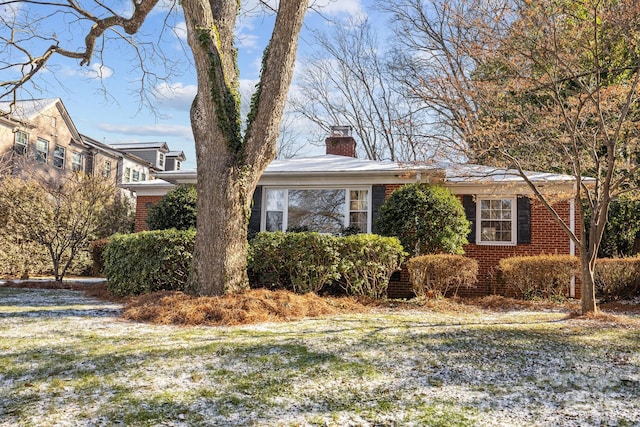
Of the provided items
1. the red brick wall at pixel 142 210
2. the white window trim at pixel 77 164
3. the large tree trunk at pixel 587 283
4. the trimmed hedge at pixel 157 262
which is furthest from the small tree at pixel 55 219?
→ the white window trim at pixel 77 164

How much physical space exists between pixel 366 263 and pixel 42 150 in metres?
23.2

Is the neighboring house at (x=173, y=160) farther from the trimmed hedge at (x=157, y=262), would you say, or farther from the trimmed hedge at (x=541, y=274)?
the trimmed hedge at (x=541, y=274)

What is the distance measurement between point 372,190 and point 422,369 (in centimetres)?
809

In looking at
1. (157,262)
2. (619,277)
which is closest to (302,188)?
(157,262)

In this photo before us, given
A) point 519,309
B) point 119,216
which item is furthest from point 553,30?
point 119,216

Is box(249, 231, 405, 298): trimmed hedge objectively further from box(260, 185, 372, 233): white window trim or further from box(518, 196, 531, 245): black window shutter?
box(518, 196, 531, 245): black window shutter

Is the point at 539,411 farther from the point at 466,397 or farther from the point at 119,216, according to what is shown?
the point at 119,216

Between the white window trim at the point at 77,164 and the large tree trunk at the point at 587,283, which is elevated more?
the white window trim at the point at 77,164

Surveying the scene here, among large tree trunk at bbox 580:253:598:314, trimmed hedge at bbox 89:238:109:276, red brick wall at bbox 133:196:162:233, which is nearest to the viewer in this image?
large tree trunk at bbox 580:253:598:314

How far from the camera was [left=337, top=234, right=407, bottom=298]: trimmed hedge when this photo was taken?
8828 mm

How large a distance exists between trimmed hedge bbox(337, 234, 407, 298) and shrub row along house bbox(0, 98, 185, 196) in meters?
14.8

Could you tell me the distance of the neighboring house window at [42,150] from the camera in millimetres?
25453

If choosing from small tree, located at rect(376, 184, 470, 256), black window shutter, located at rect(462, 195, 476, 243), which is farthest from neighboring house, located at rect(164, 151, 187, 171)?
small tree, located at rect(376, 184, 470, 256)

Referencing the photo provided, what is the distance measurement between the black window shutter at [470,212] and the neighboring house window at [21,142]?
21.7 metres
